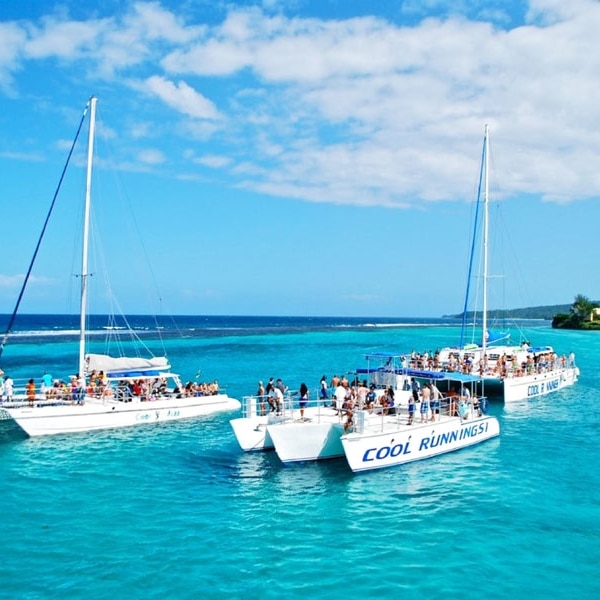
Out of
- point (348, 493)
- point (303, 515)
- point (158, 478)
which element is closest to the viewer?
point (303, 515)

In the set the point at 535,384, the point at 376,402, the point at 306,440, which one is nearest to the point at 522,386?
the point at 535,384

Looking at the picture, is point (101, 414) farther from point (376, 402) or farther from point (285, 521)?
point (285, 521)

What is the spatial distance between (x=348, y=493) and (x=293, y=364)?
44872mm

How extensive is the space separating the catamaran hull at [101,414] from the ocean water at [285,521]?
914mm

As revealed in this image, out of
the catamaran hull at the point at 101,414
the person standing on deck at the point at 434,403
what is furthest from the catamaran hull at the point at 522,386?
the catamaran hull at the point at 101,414

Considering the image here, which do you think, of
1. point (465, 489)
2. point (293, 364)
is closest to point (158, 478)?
point (465, 489)

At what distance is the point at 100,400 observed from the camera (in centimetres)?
3105

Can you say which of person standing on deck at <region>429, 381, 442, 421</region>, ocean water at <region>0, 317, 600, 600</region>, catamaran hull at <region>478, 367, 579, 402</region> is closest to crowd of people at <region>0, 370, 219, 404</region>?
ocean water at <region>0, 317, 600, 600</region>

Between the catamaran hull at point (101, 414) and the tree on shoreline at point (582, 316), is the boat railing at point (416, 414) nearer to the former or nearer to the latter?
the catamaran hull at point (101, 414)

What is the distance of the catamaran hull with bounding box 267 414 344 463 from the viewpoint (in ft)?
74.3

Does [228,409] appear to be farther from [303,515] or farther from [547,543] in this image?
[547,543]

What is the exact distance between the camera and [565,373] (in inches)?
1849

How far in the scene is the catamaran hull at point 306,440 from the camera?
22.6 meters

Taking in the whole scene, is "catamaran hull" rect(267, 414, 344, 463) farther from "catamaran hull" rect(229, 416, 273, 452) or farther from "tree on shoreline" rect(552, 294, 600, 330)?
"tree on shoreline" rect(552, 294, 600, 330)
